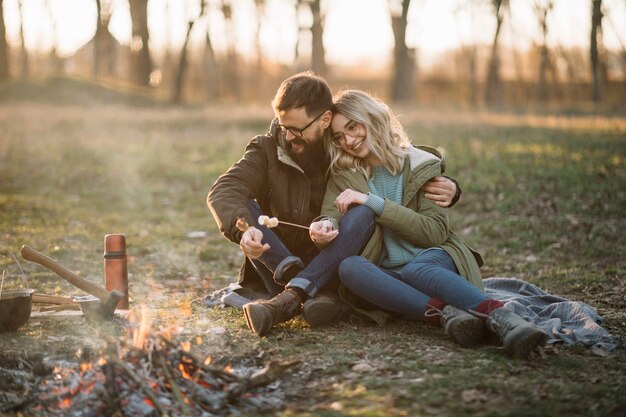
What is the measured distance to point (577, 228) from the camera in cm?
819

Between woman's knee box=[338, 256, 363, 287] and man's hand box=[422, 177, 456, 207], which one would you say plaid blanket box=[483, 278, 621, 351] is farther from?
woman's knee box=[338, 256, 363, 287]

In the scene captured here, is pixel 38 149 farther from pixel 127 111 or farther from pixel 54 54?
pixel 54 54

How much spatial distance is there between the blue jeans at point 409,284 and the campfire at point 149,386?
95 centimetres

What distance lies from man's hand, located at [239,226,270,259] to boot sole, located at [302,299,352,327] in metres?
0.42

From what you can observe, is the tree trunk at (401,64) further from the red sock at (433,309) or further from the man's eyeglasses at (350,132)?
the red sock at (433,309)

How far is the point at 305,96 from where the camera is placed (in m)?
4.40

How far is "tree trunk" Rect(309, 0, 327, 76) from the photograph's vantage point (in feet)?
87.6

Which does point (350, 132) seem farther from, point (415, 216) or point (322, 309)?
point (322, 309)

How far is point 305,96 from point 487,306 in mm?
1680

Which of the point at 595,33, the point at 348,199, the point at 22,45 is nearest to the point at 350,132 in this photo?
the point at 348,199

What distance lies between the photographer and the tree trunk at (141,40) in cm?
2867

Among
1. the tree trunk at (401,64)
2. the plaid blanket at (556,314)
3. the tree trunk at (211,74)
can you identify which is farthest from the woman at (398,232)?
the tree trunk at (211,74)

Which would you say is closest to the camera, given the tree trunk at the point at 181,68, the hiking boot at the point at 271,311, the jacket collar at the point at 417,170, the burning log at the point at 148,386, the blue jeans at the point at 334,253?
the burning log at the point at 148,386

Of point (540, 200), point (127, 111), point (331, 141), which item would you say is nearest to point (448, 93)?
point (127, 111)
